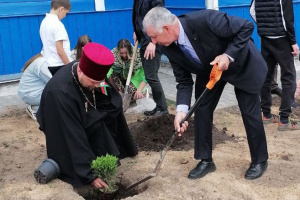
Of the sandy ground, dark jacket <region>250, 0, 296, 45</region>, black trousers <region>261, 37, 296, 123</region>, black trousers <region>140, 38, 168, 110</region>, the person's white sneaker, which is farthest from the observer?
the person's white sneaker

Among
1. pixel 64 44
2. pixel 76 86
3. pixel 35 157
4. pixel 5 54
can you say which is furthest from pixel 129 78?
pixel 5 54

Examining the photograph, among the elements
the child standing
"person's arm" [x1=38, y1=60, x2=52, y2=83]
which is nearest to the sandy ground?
"person's arm" [x1=38, y1=60, x2=52, y2=83]

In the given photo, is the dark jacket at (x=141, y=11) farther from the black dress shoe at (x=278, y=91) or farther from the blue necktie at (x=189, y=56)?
the black dress shoe at (x=278, y=91)

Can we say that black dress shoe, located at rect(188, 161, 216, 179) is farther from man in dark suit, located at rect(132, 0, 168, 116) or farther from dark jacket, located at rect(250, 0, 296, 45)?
dark jacket, located at rect(250, 0, 296, 45)

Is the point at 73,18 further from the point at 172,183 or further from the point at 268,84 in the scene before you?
the point at 172,183

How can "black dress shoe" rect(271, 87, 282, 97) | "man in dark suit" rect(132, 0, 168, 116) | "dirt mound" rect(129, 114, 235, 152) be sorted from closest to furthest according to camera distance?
"dirt mound" rect(129, 114, 235, 152) → "man in dark suit" rect(132, 0, 168, 116) → "black dress shoe" rect(271, 87, 282, 97)

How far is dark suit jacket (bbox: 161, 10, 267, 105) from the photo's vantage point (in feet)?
11.3

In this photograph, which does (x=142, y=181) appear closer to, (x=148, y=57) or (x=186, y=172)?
→ (x=186, y=172)

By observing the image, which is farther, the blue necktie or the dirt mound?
the dirt mound

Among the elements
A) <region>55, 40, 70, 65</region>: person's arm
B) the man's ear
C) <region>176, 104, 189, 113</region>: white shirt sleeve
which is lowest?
<region>176, 104, 189, 113</region>: white shirt sleeve


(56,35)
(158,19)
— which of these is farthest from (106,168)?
(56,35)

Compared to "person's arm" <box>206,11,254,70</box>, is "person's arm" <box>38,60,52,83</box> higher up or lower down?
lower down

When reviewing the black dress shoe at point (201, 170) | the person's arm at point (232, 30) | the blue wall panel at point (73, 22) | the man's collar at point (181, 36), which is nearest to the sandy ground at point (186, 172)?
the black dress shoe at point (201, 170)

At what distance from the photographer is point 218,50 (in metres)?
3.61
